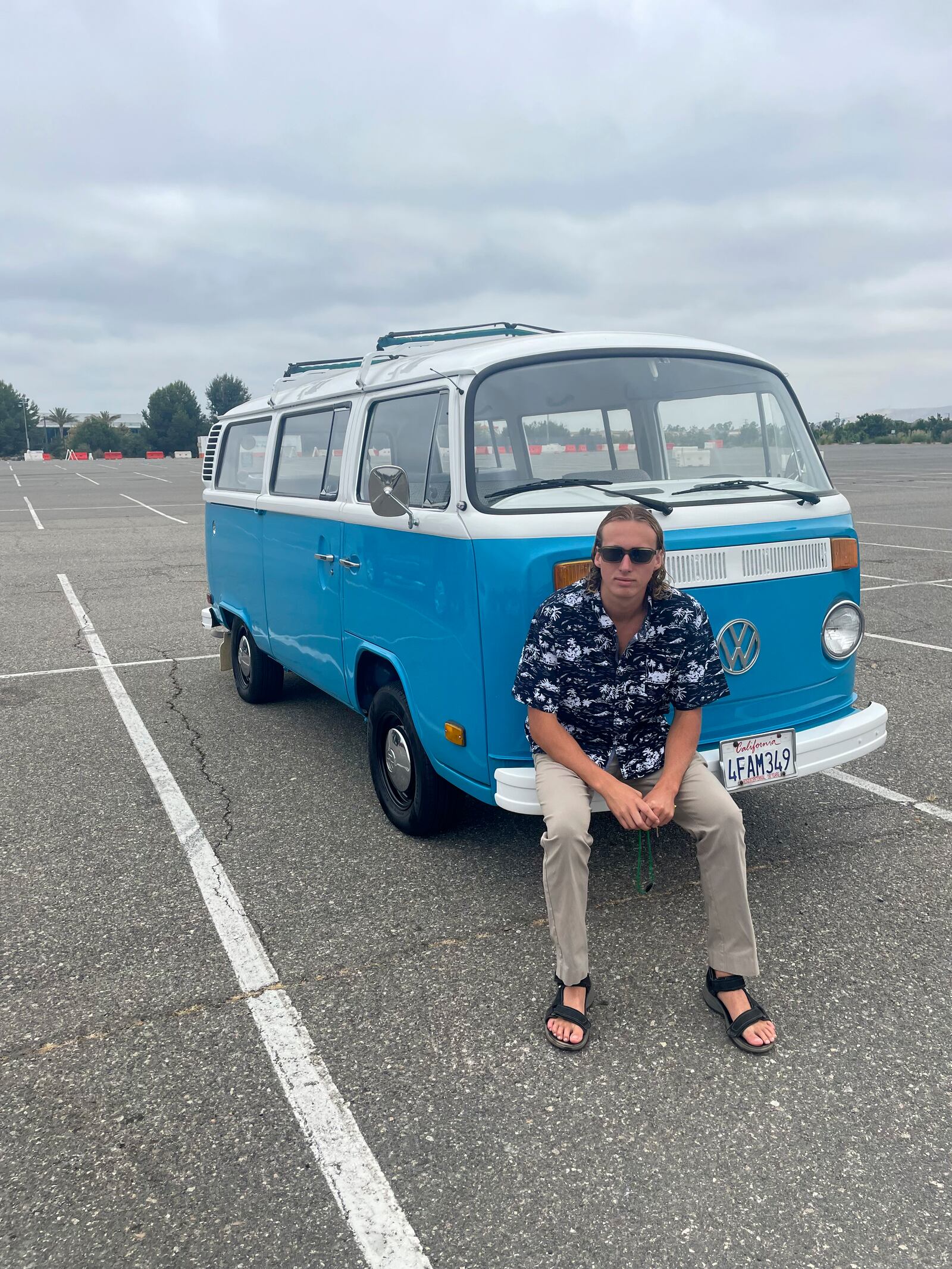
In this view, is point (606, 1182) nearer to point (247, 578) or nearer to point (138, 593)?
point (247, 578)

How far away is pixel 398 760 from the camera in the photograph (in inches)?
175

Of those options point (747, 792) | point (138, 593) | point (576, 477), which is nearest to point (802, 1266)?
point (576, 477)

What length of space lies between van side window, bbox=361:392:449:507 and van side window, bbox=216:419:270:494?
1706 mm

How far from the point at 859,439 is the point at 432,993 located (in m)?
70.3

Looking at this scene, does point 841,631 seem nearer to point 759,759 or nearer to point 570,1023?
point 759,759

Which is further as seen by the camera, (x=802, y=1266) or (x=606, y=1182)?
(x=606, y=1182)

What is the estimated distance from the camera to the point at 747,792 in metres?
4.95

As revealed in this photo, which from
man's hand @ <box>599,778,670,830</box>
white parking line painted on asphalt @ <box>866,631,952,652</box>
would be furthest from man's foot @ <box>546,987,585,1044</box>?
white parking line painted on asphalt @ <box>866,631,952,652</box>

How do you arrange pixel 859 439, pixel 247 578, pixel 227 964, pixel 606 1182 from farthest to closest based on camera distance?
pixel 859 439, pixel 247 578, pixel 227 964, pixel 606 1182

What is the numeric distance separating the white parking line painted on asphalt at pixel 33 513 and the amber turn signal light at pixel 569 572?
1980 centimetres

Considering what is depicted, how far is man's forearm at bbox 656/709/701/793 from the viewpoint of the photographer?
3168 mm

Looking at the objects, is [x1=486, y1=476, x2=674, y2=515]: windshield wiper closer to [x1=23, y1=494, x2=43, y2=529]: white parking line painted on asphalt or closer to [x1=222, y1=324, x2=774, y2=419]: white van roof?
[x1=222, y1=324, x2=774, y2=419]: white van roof

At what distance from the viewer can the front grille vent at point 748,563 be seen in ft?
11.6

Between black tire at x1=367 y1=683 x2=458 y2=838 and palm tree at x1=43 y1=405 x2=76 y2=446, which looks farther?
palm tree at x1=43 y1=405 x2=76 y2=446
